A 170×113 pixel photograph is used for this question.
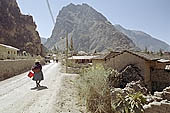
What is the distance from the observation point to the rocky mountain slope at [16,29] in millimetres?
62938

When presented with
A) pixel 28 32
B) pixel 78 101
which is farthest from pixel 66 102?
pixel 28 32

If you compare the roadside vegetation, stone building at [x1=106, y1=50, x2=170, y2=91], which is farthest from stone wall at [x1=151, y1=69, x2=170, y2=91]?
the roadside vegetation

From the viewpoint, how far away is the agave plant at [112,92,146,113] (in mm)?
10870

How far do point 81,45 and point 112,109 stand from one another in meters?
137

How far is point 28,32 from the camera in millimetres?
76125

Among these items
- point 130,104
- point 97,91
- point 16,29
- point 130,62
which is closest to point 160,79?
point 130,62

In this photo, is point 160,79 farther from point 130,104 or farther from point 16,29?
point 16,29

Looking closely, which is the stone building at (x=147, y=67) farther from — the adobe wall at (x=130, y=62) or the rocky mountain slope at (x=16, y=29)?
the rocky mountain slope at (x=16, y=29)

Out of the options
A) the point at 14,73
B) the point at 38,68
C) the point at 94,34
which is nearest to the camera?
the point at 38,68

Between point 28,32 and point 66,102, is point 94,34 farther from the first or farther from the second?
point 66,102

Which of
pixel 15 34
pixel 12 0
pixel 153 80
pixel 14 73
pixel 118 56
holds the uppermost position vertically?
pixel 12 0

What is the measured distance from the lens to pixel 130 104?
1188 cm

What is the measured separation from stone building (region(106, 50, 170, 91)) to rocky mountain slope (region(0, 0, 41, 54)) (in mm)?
44748

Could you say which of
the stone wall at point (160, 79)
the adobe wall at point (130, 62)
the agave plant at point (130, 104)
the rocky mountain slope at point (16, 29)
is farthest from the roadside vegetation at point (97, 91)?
the rocky mountain slope at point (16, 29)
